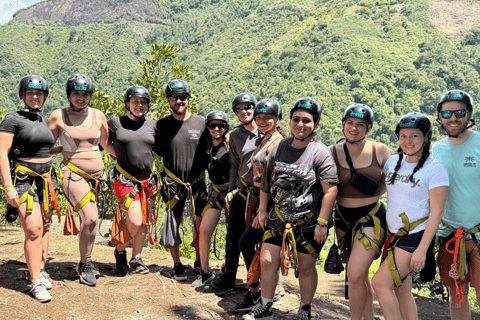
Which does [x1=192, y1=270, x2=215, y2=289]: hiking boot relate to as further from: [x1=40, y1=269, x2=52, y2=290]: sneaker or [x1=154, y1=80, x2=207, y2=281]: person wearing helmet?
[x1=40, y1=269, x2=52, y2=290]: sneaker

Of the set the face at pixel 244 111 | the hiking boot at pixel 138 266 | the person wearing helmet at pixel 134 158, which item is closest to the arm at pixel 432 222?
the face at pixel 244 111

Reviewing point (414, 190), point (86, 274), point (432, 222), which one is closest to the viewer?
point (432, 222)

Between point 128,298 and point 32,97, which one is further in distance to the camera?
point 128,298

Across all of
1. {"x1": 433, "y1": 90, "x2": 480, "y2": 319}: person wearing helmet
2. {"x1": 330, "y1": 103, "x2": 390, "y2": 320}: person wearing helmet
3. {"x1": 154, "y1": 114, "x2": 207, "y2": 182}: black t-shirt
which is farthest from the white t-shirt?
{"x1": 154, "y1": 114, "x2": 207, "y2": 182}: black t-shirt

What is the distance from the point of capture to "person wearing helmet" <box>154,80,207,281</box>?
19.6ft

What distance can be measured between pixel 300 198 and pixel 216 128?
1.82 meters

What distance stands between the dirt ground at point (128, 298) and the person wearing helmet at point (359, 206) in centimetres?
116

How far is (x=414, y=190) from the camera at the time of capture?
4023 millimetres

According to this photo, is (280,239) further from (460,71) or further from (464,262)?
(460,71)

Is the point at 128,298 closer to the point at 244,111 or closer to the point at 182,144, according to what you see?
the point at 182,144

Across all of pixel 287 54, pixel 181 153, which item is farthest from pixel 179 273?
pixel 287 54

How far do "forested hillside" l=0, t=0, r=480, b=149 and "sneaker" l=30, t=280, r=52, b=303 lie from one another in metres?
71.4

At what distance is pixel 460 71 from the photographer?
339 feet

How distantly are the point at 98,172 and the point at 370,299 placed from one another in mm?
3643
